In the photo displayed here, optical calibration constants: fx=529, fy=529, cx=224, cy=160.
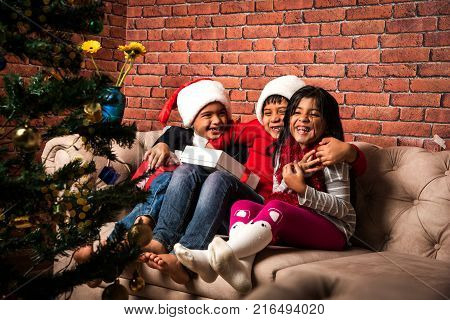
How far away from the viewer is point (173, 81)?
3297 mm

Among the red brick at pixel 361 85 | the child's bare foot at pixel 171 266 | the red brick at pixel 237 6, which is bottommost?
the child's bare foot at pixel 171 266

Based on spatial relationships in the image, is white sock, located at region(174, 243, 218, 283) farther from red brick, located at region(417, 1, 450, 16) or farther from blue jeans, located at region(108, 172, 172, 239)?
red brick, located at region(417, 1, 450, 16)

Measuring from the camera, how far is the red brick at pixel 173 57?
3.25 m

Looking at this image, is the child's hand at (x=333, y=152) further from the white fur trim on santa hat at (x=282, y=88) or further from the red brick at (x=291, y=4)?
the red brick at (x=291, y=4)

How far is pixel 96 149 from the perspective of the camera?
4.35ft

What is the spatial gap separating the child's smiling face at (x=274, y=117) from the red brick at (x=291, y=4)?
28.6 inches

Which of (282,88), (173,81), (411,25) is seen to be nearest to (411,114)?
(411,25)

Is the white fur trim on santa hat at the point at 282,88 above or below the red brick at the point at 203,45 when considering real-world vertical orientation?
below

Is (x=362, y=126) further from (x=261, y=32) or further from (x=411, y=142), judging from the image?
(x=261, y=32)

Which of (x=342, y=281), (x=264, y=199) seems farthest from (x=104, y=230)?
(x=342, y=281)

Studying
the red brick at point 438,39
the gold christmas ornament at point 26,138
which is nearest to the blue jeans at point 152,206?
the gold christmas ornament at point 26,138

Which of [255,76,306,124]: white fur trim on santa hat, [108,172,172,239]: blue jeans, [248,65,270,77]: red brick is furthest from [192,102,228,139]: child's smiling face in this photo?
[248,65,270,77]: red brick
